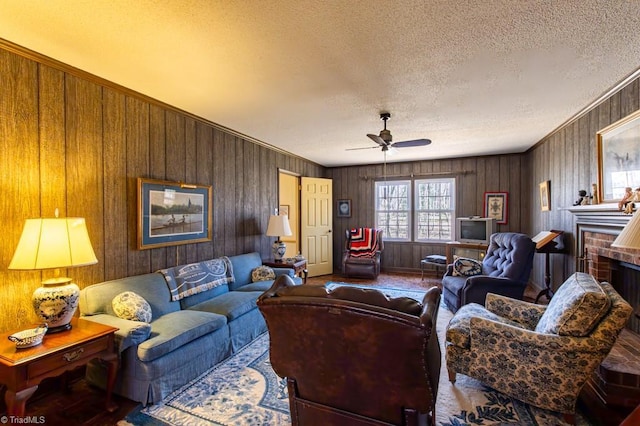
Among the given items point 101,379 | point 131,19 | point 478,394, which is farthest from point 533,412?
point 131,19

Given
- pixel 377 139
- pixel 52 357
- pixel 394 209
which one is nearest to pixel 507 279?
pixel 377 139

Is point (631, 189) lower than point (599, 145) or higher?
lower

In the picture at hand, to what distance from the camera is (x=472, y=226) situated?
5.20m

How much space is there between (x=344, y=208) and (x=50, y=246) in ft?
18.2

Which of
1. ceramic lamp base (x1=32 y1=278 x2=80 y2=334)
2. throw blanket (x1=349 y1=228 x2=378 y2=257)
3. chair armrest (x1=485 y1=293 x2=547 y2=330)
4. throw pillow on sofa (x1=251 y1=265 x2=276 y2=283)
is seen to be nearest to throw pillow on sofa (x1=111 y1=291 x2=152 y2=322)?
ceramic lamp base (x1=32 y1=278 x2=80 y2=334)

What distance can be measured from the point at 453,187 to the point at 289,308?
560cm

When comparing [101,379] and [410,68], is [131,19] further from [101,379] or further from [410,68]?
[101,379]

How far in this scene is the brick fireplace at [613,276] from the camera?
6.07 feet

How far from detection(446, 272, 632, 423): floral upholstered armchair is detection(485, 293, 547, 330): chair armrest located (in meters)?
0.30

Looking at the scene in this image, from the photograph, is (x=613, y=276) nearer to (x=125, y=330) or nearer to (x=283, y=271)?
(x=283, y=271)

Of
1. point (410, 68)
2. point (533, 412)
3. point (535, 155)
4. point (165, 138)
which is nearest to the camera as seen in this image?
point (533, 412)

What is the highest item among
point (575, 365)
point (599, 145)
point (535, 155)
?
point (535, 155)

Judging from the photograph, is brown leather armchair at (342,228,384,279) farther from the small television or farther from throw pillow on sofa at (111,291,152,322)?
throw pillow on sofa at (111,291,152,322)

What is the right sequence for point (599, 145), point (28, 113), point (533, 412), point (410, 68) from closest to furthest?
point (533, 412)
point (28, 113)
point (410, 68)
point (599, 145)
